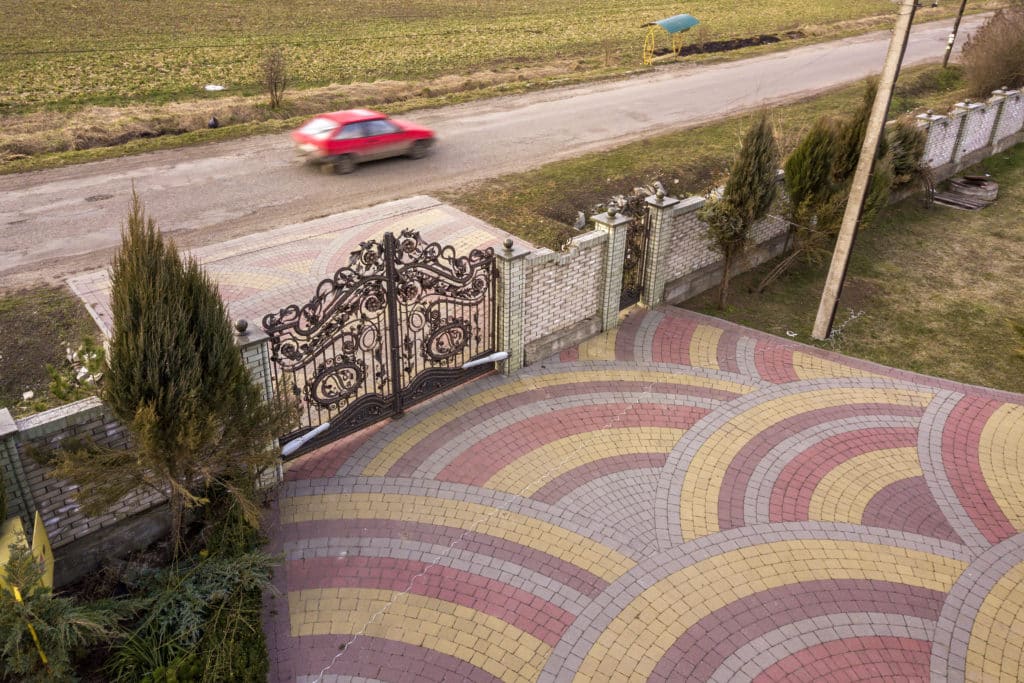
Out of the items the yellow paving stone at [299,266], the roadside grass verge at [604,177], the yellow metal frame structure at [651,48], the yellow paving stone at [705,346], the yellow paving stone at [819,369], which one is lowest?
the yellow paving stone at [819,369]

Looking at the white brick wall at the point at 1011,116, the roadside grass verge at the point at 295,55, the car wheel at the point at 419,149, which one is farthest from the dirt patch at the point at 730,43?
the car wheel at the point at 419,149

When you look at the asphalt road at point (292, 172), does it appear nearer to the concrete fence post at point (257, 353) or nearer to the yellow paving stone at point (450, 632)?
the concrete fence post at point (257, 353)

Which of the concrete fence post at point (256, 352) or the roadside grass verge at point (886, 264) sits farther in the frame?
the roadside grass verge at point (886, 264)

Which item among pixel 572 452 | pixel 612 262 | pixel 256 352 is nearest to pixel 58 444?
pixel 256 352

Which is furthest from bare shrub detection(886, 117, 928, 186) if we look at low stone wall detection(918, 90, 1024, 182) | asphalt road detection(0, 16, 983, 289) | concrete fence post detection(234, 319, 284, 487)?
concrete fence post detection(234, 319, 284, 487)

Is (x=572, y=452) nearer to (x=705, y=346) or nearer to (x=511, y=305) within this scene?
(x=511, y=305)
